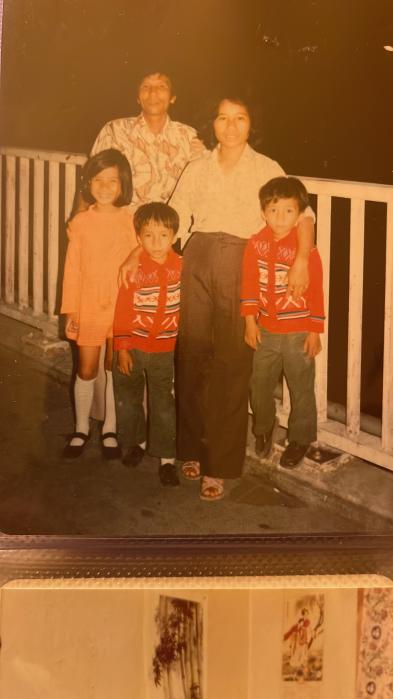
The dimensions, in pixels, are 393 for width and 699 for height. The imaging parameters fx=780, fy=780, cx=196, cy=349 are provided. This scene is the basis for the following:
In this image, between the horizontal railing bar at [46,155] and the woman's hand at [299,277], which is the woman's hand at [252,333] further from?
the horizontal railing bar at [46,155]

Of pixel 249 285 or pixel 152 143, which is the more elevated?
pixel 152 143

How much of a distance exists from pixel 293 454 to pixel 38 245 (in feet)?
2.56

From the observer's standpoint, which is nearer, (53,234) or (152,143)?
(152,143)

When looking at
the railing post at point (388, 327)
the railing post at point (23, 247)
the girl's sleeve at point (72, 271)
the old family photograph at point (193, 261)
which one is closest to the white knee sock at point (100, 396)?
the old family photograph at point (193, 261)

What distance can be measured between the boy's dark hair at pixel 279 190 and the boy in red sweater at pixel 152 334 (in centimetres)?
20

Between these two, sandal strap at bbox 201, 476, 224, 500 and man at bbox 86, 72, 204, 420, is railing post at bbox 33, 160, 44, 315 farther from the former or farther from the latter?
sandal strap at bbox 201, 476, 224, 500

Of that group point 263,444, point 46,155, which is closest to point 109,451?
point 263,444

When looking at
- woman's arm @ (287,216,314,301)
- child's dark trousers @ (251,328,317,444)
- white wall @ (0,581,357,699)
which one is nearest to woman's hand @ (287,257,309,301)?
woman's arm @ (287,216,314,301)

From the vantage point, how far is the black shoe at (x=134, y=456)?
5.84ft

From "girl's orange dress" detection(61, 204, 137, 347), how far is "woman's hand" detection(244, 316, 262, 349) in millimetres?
308

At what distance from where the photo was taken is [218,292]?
1768mm

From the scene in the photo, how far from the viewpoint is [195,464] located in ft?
5.93

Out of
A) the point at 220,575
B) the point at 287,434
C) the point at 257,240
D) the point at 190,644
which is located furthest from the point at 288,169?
the point at 190,644

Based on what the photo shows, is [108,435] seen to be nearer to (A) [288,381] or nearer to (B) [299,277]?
(A) [288,381]
